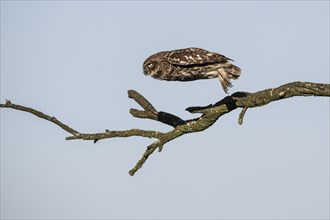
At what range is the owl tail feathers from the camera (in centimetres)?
1397

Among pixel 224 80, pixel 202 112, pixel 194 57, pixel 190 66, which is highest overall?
pixel 194 57

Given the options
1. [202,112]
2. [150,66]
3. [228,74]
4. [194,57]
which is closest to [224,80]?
[228,74]

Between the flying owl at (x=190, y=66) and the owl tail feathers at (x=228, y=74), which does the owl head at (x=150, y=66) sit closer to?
the flying owl at (x=190, y=66)

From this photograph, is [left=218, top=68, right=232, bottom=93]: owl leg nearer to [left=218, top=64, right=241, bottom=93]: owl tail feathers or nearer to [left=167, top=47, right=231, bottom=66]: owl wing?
[left=218, top=64, right=241, bottom=93]: owl tail feathers

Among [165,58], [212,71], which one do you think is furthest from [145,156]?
[165,58]

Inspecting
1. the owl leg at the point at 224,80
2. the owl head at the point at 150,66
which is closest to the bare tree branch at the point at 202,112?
the owl leg at the point at 224,80

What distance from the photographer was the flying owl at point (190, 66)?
14047mm

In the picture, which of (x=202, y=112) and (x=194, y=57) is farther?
(x=194, y=57)

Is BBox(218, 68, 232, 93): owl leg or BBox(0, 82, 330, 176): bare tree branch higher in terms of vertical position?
BBox(218, 68, 232, 93): owl leg

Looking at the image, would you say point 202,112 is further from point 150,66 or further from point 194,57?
point 150,66

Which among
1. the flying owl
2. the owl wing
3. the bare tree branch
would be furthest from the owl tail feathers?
the bare tree branch

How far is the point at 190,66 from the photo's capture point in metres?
14.6

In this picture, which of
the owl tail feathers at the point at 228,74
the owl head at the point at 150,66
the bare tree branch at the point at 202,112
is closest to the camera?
the bare tree branch at the point at 202,112

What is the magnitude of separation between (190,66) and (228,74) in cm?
101
